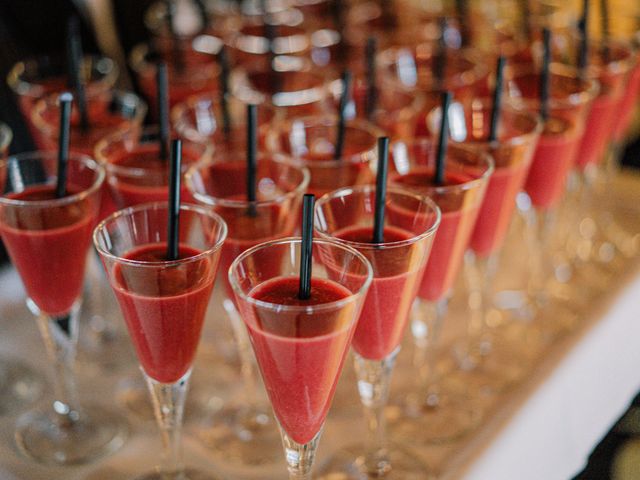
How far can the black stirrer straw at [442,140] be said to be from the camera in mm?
1128

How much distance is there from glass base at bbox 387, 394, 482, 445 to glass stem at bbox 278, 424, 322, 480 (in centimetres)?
29

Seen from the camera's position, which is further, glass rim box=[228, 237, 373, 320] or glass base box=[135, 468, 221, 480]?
glass base box=[135, 468, 221, 480]

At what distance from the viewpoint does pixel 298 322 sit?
86cm

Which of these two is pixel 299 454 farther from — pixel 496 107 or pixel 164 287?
pixel 496 107

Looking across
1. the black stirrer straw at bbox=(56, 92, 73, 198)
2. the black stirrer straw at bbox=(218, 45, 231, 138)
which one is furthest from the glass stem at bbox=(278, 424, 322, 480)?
the black stirrer straw at bbox=(218, 45, 231, 138)

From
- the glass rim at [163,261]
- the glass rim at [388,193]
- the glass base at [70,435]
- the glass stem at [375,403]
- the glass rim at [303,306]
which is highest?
the glass rim at [303,306]

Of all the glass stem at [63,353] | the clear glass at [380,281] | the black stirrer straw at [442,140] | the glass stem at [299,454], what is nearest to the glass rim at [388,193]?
the clear glass at [380,281]

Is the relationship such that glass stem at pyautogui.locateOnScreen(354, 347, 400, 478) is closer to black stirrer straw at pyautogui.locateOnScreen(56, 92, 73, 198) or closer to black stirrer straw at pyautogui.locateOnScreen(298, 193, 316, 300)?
black stirrer straw at pyautogui.locateOnScreen(298, 193, 316, 300)

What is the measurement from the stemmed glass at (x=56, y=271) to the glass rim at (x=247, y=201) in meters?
0.13

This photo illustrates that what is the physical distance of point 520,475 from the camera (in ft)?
3.75

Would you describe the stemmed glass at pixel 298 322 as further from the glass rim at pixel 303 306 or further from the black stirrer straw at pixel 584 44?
the black stirrer straw at pixel 584 44

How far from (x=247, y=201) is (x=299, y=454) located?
35 cm

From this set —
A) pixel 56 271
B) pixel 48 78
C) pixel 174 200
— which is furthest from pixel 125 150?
pixel 48 78

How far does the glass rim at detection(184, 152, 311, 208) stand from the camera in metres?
1.09
